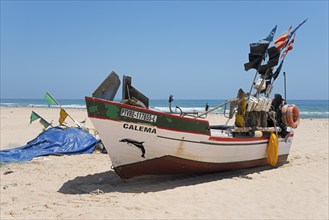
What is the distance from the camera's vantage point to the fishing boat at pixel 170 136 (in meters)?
6.41

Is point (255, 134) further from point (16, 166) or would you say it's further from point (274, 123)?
point (16, 166)

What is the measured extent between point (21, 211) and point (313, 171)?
6.64m

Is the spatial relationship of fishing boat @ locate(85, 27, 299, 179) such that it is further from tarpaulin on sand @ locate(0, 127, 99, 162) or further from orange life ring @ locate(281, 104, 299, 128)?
tarpaulin on sand @ locate(0, 127, 99, 162)

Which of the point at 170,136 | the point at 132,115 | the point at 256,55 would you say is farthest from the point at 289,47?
the point at 132,115

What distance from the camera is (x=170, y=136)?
21.9ft

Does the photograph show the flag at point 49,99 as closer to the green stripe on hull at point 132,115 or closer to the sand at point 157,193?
the sand at point 157,193

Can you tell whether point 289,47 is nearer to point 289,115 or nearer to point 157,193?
point 289,115

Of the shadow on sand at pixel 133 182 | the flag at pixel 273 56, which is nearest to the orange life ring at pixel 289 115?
the flag at pixel 273 56

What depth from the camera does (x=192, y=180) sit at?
24.1 ft

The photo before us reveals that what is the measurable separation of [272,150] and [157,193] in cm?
378

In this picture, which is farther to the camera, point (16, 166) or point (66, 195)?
point (16, 166)

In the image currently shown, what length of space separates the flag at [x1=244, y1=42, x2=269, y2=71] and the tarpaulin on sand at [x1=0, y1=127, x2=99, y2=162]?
5.24 meters

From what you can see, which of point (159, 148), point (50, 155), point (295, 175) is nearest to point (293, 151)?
point (295, 175)

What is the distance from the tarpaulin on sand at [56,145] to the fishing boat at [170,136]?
143 inches
